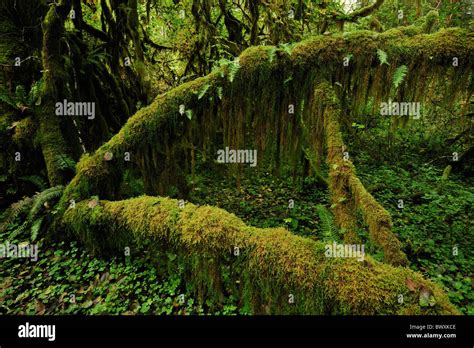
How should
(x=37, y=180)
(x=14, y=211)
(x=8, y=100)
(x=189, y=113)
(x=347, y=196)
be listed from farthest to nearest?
(x=37, y=180) < (x=8, y=100) < (x=14, y=211) < (x=189, y=113) < (x=347, y=196)

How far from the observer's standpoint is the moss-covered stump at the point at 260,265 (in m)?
2.56

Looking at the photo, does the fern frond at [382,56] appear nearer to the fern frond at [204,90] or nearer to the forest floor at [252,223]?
the forest floor at [252,223]

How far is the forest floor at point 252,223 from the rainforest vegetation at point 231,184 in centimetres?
3

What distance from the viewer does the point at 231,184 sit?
8445mm

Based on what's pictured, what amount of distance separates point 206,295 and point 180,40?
840 cm

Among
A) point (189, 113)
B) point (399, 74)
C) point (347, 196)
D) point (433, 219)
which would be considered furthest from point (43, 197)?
point (433, 219)

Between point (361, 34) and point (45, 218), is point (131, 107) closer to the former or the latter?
point (45, 218)

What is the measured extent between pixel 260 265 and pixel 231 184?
212 inches

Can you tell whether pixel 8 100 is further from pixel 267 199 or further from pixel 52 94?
pixel 267 199

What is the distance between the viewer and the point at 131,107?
905 centimetres

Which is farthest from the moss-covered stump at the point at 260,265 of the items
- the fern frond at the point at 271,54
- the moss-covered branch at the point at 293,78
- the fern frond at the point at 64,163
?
the fern frond at the point at 271,54

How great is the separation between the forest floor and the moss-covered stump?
1.45 feet

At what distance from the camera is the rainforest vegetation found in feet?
10.7

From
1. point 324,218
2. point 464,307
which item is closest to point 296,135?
point 324,218
